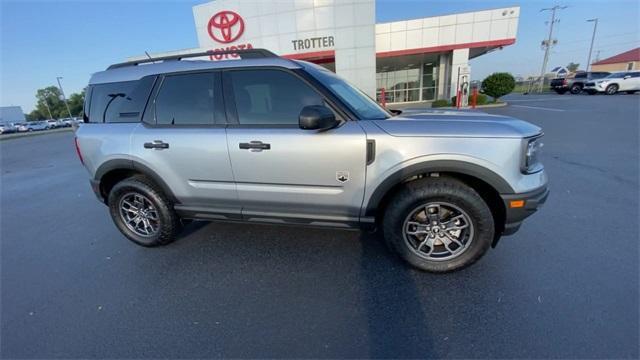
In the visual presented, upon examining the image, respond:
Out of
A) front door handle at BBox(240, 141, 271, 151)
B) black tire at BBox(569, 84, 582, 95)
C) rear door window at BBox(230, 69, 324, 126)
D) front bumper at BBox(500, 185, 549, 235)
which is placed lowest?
front bumper at BBox(500, 185, 549, 235)

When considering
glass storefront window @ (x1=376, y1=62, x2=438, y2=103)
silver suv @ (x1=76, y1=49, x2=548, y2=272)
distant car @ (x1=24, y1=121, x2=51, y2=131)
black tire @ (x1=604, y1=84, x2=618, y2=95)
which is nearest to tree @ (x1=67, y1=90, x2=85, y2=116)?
distant car @ (x1=24, y1=121, x2=51, y2=131)

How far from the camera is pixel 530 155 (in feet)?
7.39

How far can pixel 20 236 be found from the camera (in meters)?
3.82

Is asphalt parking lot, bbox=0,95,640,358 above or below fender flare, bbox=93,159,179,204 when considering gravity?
below

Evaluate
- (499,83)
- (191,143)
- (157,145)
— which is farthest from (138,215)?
(499,83)

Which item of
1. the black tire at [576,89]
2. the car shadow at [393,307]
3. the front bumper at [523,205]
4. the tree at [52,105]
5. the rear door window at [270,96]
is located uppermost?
the tree at [52,105]

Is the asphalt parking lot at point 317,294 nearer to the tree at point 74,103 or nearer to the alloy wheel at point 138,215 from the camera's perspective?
the alloy wheel at point 138,215

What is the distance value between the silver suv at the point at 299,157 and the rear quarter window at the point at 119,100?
0.04 feet

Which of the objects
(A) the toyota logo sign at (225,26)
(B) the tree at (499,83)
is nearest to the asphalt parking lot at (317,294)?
(B) the tree at (499,83)

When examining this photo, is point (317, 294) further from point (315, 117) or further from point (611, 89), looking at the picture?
point (611, 89)

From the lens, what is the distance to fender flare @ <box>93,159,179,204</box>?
117 inches

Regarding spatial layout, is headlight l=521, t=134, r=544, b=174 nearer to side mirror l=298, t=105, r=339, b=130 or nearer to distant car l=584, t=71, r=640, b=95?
side mirror l=298, t=105, r=339, b=130

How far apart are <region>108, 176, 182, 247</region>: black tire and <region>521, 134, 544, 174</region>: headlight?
11.2 ft

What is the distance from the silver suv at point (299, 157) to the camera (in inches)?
89.3
